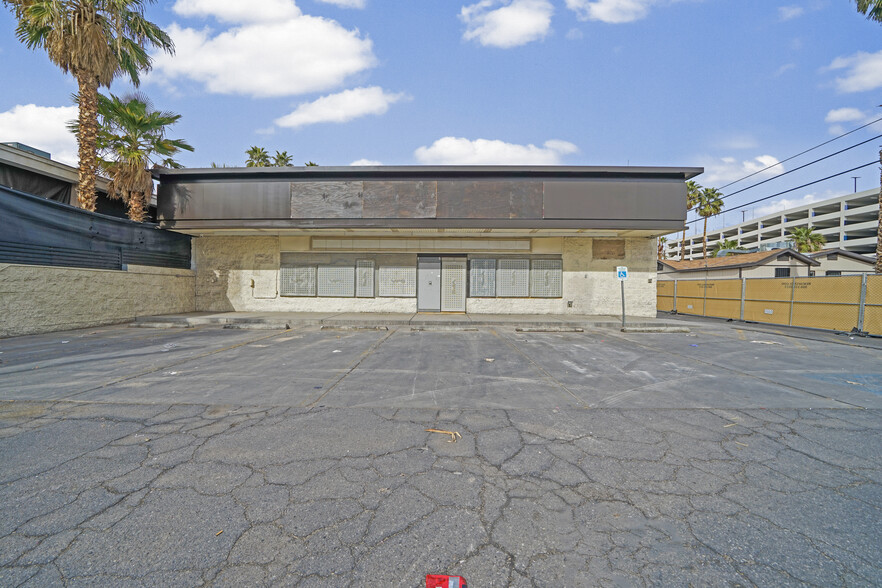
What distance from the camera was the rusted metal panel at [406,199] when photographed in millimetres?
13422

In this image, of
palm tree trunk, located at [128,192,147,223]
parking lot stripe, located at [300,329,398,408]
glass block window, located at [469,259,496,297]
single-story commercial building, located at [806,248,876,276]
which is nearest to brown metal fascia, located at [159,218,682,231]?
palm tree trunk, located at [128,192,147,223]

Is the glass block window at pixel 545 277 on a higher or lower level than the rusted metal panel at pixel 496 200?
lower

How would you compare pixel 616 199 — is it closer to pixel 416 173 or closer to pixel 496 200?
pixel 496 200

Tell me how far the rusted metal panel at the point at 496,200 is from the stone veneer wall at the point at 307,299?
10.3 ft

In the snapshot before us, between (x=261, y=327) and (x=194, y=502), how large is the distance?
34.2ft

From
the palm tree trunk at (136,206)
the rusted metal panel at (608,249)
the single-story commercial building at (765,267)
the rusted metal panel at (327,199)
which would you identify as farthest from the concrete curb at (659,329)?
the palm tree trunk at (136,206)

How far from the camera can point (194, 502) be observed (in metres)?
2.48

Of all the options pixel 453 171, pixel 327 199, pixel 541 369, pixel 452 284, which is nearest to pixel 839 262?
pixel 452 284

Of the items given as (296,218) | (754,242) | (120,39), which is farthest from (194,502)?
(754,242)

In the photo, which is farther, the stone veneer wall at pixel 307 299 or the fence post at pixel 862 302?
the stone veneer wall at pixel 307 299

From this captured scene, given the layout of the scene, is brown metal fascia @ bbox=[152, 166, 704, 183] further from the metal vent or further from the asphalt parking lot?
the asphalt parking lot

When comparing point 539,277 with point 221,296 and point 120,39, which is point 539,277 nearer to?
point 221,296

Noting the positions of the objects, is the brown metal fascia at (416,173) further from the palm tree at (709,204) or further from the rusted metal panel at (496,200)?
the palm tree at (709,204)

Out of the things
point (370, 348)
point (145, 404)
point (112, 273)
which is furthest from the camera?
point (112, 273)
